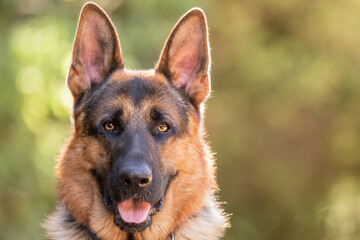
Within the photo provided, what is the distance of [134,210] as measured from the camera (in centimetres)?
492

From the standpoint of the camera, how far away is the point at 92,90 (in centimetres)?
550

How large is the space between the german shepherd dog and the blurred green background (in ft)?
12.1

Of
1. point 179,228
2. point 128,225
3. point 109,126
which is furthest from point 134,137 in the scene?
point 179,228

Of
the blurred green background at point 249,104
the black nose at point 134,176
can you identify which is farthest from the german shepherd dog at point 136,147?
the blurred green background at point 249,104

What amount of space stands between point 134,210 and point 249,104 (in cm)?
1015

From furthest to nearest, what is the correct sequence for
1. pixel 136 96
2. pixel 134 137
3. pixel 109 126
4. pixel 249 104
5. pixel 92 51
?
pixel 249 104
pixel 92 51
pixel 136 96
pixel 109 126
pixel 134 137

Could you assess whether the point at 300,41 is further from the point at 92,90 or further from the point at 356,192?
the point at 92,90

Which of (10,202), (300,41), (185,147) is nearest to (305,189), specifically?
(300,41)

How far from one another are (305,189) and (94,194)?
35.4 feet

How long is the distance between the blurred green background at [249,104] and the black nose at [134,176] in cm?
460

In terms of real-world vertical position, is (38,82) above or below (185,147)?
above

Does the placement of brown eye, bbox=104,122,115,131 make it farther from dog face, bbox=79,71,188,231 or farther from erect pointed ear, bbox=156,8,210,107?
erect pointed ear, bbox=156,8,210,107

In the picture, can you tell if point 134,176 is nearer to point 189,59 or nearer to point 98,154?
point 98,154

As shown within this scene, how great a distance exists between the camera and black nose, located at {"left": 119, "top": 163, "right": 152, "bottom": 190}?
471 centimetres
